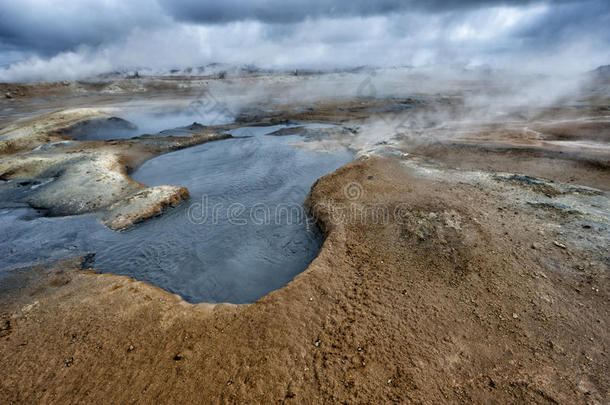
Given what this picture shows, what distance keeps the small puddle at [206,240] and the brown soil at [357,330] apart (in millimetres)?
1040

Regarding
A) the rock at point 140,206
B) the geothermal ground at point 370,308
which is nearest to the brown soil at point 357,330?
the geothermal ground at point 370,308

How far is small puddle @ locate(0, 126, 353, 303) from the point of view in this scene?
6.14m

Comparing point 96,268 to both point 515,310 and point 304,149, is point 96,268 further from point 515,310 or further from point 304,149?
point 304,149

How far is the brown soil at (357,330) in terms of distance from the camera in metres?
3.29

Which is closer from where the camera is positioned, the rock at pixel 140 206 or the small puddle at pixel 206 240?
the small puddle at pixel 206 240

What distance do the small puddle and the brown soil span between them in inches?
40.9

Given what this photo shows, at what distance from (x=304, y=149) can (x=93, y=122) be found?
15.8m

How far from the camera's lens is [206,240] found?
24.5 feet

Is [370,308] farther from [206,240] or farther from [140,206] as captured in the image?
[140,206]

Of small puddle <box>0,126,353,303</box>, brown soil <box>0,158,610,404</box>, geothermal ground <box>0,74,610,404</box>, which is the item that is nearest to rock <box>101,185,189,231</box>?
geothermal ground <box>0,74,610,404</box>

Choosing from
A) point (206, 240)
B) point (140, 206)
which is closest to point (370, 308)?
point (206, 240)

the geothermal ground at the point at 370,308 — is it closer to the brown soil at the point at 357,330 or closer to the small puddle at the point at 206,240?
the brown soil at the point at 357,330

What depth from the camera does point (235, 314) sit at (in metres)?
4.28

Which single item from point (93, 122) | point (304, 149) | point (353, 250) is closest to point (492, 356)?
point (353, 250)
